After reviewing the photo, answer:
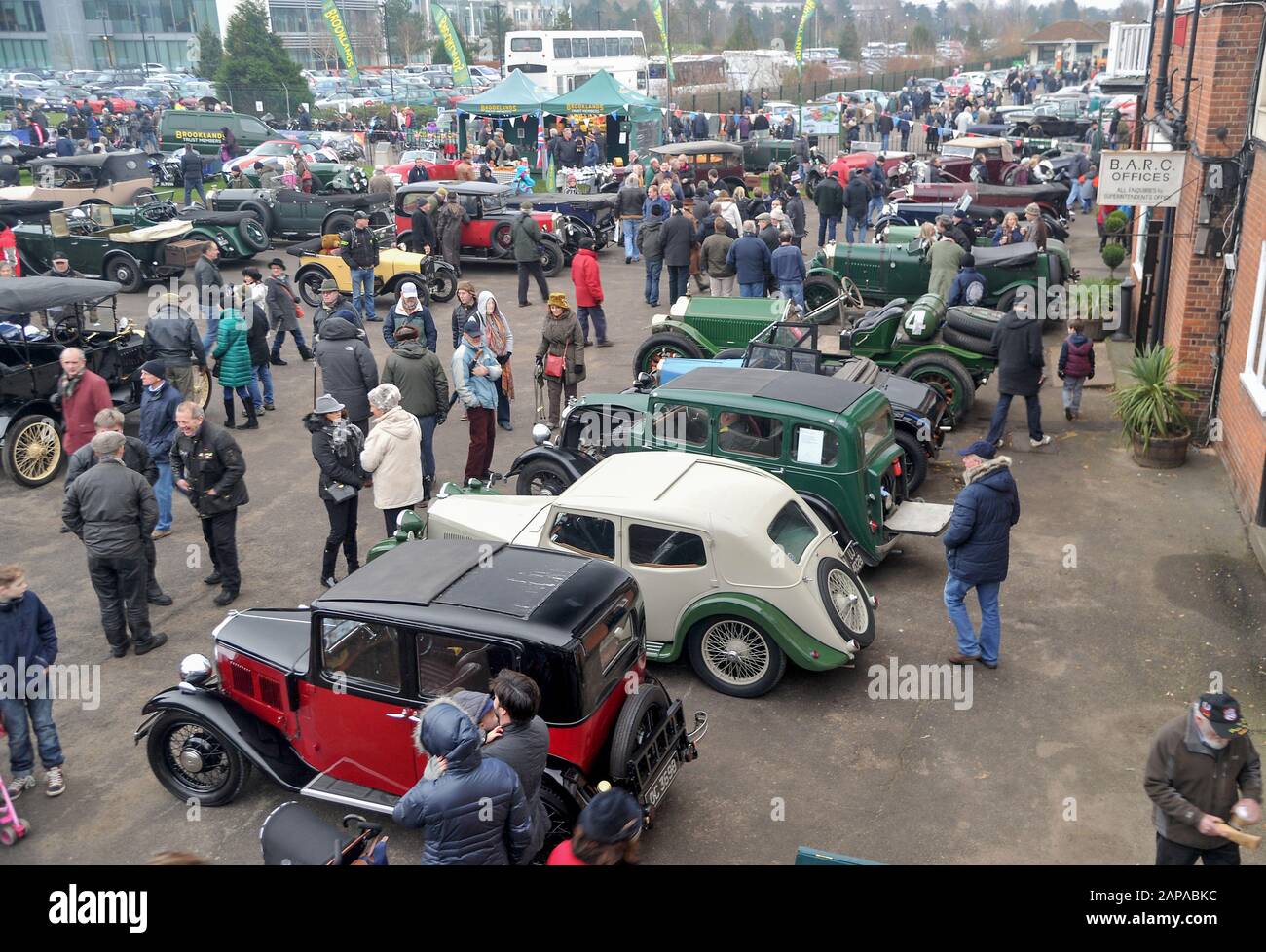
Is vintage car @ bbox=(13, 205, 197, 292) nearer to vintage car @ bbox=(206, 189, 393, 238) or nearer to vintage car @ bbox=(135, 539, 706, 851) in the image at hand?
→ vintage car @ bbox=(206, 189, 393, 238)

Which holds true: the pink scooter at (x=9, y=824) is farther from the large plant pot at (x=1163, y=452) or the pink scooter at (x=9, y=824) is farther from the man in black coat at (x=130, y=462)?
the large plant pot at (x=1163, y=452)

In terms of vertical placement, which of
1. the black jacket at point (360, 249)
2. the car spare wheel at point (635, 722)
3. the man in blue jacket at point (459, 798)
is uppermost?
the black jacket at point (360, 249)

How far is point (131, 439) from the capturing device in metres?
9.15

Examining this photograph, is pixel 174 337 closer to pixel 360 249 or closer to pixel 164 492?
pixel 164 492

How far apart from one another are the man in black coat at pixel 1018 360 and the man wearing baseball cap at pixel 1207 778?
732 centimetres

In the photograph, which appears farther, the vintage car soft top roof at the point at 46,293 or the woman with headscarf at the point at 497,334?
the woman with headscarf at the point at 497,334

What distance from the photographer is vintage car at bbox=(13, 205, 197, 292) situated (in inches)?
749

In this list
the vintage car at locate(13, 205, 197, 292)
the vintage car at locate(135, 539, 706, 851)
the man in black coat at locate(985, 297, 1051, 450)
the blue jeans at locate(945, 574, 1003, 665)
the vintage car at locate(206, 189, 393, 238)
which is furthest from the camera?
the vintage car at locate(206, 189, 393, 238)

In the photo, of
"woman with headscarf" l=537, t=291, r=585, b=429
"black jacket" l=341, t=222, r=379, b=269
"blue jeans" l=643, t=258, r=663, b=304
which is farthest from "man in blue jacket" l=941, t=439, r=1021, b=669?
"black jacket" l=341, t=222, r=379, b=269

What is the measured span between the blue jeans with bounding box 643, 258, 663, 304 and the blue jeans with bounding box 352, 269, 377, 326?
453cm

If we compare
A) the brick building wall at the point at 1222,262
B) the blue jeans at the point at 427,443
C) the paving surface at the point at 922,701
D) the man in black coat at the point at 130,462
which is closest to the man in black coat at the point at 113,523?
the man in black coat at the point at 130,462

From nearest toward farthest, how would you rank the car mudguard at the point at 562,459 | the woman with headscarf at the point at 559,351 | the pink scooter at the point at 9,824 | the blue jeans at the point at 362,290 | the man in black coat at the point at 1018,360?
the pink scooter at the point at 9,824 < the car mudguard at the point at 562,459 < the man in black coat at the point at 1018,360 < the woman with headscarf at the point at 559,351 < the blue jeans at the point at 362,290

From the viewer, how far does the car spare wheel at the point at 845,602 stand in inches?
300

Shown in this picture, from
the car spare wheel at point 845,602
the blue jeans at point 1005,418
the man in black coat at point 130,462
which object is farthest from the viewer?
the blue jeans at point 1005,418
